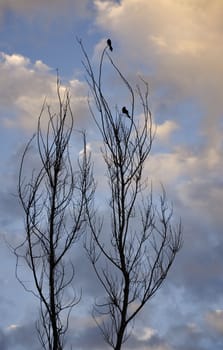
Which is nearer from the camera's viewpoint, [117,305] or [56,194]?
[117,305]

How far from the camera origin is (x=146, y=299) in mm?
10133

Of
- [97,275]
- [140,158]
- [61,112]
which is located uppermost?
[61,112]

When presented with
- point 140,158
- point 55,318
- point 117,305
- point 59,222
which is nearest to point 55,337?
point 55,318

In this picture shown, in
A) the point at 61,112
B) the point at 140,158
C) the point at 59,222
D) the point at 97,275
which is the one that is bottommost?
the point at 97,275

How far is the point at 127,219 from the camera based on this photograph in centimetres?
1020

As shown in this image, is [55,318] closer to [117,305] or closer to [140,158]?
[117,305]

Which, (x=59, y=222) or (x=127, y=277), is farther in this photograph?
(x=59, y=222)

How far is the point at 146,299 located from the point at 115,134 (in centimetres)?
239

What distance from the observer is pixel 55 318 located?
10.3 m

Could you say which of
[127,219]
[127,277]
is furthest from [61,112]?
[127,277]

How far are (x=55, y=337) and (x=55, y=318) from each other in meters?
0.27

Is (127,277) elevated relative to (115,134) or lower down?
lower down

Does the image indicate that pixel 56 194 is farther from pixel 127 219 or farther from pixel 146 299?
pixel 146 299

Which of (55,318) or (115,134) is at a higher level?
(115,134)
